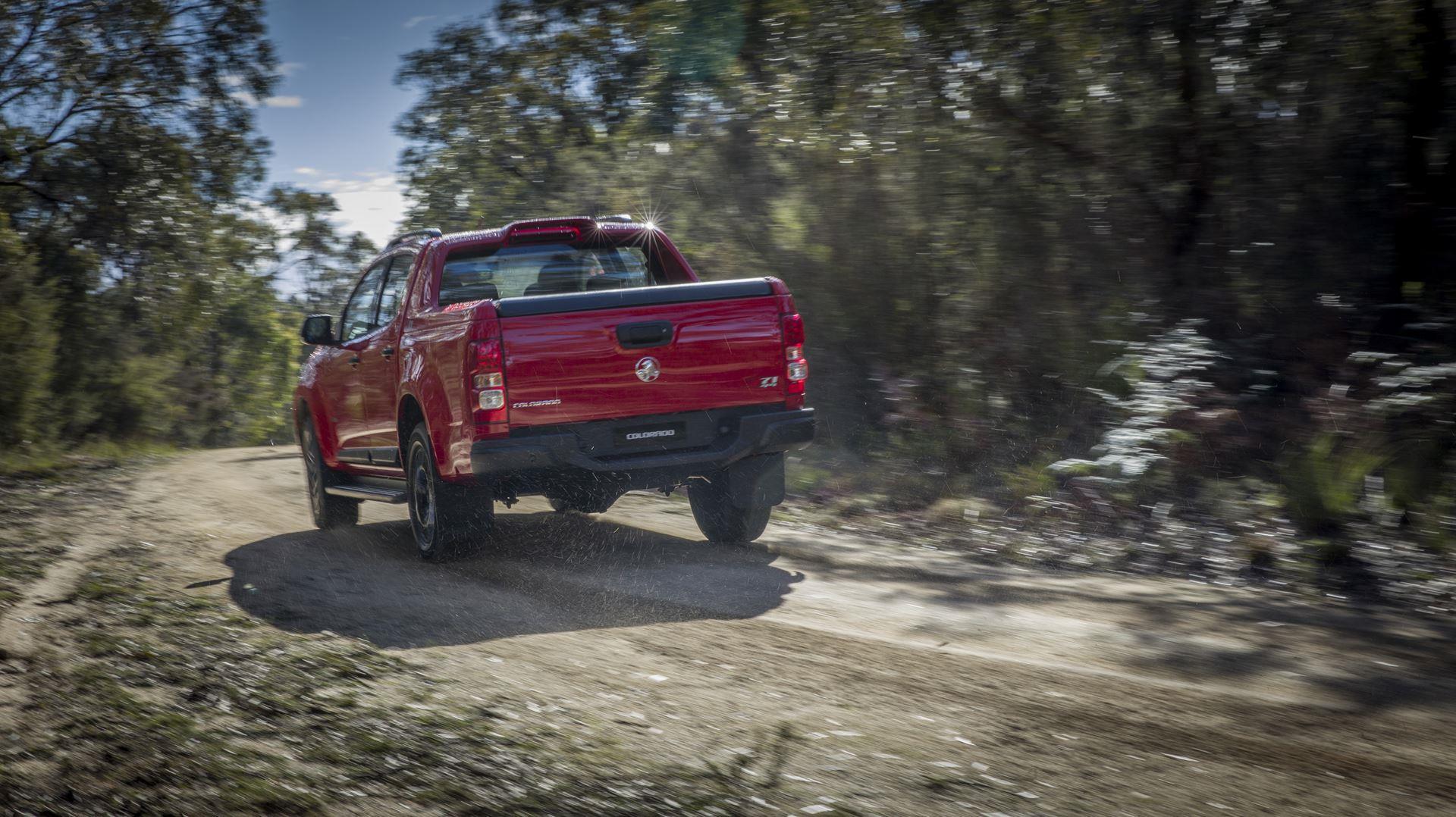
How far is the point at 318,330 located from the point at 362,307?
0.36 metres

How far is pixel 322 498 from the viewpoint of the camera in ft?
34.0

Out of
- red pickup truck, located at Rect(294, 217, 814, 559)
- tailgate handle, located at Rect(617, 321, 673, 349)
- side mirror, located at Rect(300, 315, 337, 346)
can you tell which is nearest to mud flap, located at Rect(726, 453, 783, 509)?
red pickup truck, located at Rect(294, 217, 814, 559)

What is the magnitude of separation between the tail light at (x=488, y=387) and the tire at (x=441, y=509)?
2.44 ft

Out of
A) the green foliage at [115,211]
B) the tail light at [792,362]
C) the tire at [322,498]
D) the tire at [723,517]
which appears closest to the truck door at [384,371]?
the tire at [322,498]

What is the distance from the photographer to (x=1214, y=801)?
3713 mm

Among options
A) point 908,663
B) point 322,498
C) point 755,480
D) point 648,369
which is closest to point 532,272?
point 648,369

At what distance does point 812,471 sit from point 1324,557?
5.32m

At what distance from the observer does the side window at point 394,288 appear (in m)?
8.67

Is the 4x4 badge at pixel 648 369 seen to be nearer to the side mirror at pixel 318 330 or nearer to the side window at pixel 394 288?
the side window at pixel 394 288

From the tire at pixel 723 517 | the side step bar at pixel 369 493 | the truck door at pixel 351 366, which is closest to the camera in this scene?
the tire at pixel 723 517

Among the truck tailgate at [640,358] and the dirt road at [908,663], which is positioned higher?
the truck tailgate at [640,358]

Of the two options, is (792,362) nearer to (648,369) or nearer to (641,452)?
(648,369)

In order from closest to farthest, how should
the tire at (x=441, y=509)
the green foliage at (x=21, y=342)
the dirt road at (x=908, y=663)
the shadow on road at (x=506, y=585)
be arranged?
the dirt road at (x=908, y=663)
the shadow on road at (x=506, y=585)
the tire at (x=441, y=509)
the green foliage at (x=21, y=342)

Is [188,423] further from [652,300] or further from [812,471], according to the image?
[652,300]
